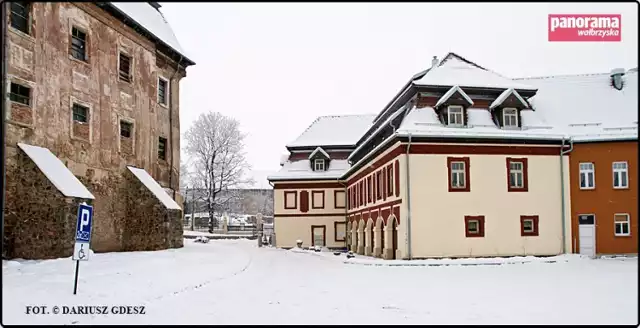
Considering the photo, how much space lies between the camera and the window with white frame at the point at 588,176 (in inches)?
388

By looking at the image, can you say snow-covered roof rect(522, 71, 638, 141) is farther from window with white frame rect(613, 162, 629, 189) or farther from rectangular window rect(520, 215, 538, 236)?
rectangular window rect(520, 215, 538, 236)

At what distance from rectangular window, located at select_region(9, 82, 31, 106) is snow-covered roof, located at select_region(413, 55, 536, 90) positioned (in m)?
17.4

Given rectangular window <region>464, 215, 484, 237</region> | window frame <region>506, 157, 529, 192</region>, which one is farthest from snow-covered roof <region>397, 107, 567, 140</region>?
rectangular window <region>464, 215, 484, 237</region>

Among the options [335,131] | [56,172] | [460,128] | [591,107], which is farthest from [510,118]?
[335,131]

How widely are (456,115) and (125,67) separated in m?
15.7

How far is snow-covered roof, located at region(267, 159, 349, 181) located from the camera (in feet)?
140

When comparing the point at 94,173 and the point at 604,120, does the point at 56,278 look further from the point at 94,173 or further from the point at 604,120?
the point at 604,120

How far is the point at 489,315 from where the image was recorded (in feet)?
27.2

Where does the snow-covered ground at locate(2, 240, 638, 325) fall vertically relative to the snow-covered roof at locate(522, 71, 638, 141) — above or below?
below

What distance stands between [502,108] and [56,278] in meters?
18.7

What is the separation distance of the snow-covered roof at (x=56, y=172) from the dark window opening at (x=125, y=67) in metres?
2.21

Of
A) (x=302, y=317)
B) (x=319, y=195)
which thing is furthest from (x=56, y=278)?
(x=319, y=195)

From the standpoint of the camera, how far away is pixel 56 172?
12664 mm

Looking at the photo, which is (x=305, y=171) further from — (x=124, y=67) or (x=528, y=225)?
(x=124, y=67)
